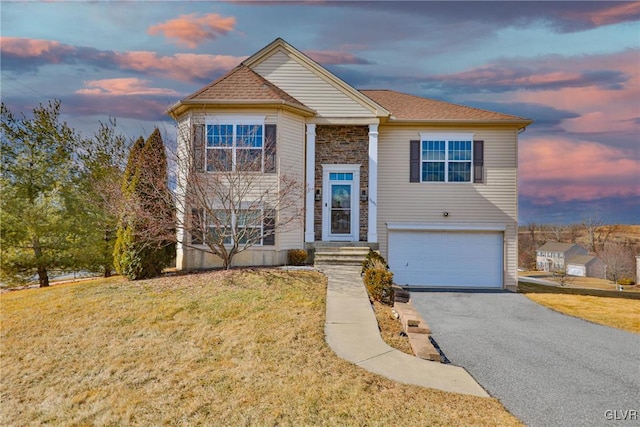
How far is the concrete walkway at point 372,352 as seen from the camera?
4516 millimetres

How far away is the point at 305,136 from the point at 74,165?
9626 millimetres

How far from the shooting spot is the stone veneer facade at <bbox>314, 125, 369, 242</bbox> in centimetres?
1293

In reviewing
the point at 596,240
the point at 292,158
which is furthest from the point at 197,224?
the point at 596,240

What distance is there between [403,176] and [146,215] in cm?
924

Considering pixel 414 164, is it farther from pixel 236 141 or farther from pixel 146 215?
pixel 146 215

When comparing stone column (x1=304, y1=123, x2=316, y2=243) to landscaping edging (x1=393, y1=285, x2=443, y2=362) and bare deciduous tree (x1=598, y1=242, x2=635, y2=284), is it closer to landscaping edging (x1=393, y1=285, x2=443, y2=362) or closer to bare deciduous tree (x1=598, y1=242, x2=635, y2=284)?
landscaping edging (x1=393, y1=285, x2=443, y2=362)

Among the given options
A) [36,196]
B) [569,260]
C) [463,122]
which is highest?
[463,122]

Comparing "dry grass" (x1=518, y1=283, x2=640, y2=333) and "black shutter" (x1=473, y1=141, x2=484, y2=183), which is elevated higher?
"black shutter" (x1=473, y1=141, x2=484, y2=183)

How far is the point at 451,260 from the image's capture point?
1323 cm

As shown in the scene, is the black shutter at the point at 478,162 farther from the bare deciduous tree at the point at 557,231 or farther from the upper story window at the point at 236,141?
the bare deciduous tree at the point at 557,231

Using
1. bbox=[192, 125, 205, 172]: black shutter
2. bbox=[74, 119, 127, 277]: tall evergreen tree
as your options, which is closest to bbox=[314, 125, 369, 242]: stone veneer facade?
bbox=[192, 125, 205, 172]: black shutter

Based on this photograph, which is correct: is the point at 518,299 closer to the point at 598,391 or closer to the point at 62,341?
the point at 598,391

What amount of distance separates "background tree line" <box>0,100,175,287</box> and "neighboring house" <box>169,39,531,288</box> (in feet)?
11.5

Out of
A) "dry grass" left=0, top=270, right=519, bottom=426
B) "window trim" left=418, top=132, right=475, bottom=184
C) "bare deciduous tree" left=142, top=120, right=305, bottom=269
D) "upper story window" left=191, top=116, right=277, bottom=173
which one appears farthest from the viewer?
"window trim" left=418, top=132, right=475, bottom=184
